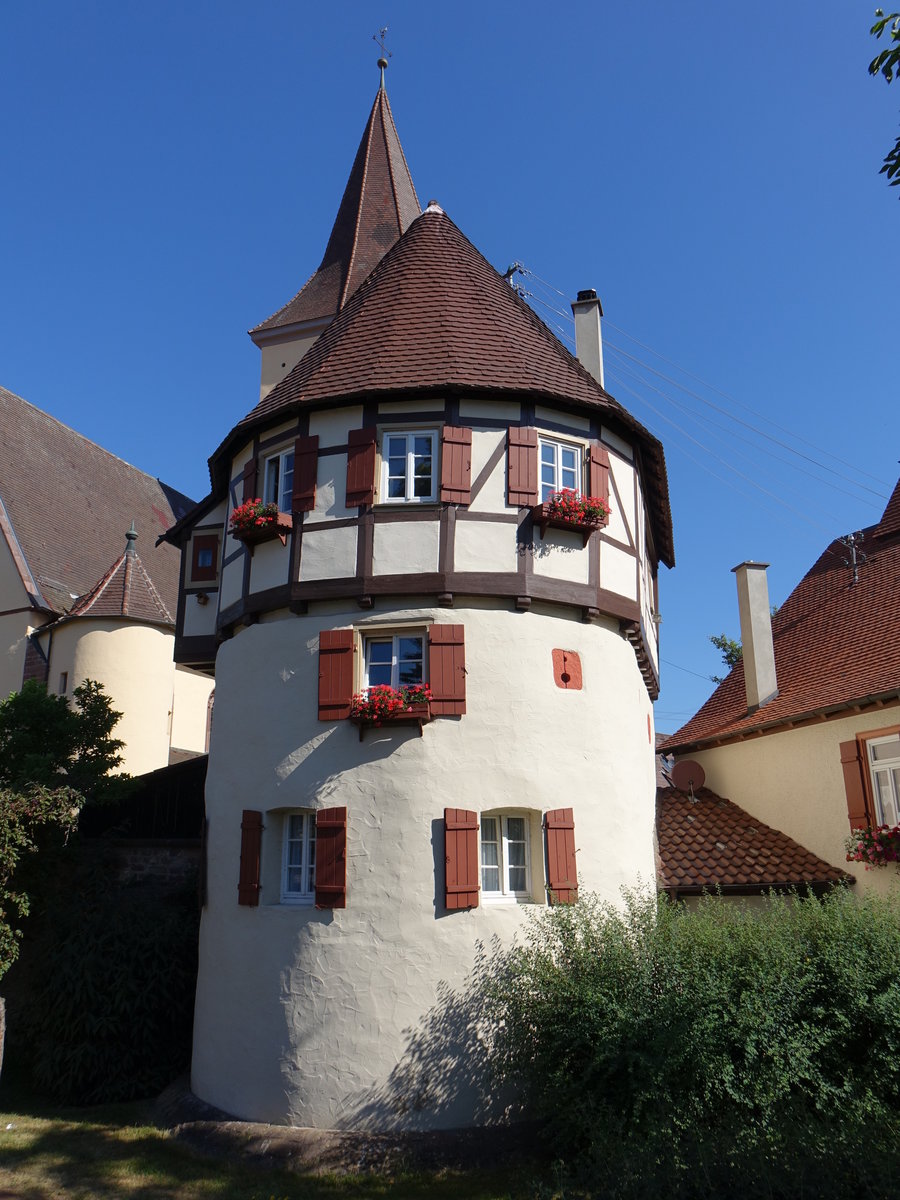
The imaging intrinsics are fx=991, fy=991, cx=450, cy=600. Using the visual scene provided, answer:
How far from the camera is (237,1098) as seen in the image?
34.3ft

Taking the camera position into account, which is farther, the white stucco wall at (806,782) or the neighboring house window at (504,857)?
the white stucco wall at (806,782)

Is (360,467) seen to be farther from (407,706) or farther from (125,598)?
(125,598)

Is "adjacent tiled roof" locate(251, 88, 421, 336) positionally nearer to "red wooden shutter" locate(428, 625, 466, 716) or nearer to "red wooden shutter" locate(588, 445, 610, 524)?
"red wooden shutter" locate(588, 445, 610, 524)

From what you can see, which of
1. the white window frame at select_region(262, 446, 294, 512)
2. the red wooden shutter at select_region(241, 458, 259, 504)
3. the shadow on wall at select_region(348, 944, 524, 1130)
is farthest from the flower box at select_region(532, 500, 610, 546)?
the shadow on wall at select_region(348, 944, 524, 1130)

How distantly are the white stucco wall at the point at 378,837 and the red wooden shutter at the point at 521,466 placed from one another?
1.30 meters

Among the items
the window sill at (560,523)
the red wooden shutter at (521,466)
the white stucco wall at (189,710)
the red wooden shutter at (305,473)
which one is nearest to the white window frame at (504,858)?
the window sill at (560,523)

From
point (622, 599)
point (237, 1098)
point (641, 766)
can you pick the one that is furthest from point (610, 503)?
point (237, 1098)

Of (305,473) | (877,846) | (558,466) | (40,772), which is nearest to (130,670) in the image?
(40,772)

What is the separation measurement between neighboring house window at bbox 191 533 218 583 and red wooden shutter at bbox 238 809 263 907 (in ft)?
13.6

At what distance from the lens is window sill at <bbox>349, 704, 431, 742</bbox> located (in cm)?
1052

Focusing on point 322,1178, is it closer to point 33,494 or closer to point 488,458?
point 488,458

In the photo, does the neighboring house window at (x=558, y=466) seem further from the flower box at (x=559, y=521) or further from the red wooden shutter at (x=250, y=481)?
the red wooden shutter at (x=250, y=481)

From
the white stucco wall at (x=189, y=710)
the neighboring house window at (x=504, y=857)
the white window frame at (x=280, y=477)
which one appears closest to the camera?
the neighboring house window at (x=504, y=857)

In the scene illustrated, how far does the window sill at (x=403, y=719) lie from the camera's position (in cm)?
1052
